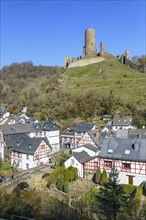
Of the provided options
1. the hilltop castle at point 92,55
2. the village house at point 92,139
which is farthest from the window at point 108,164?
the hilltop castle at point 92,55

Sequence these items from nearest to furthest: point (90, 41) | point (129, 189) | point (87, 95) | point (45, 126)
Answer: point (129, 189) < point (45, 126) < point (87, 95) < point (90, 41)

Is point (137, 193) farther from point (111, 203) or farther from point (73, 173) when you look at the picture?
point (73, 173)

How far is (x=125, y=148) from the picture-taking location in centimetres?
2720

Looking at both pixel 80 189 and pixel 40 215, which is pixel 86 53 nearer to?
pixel 80 189

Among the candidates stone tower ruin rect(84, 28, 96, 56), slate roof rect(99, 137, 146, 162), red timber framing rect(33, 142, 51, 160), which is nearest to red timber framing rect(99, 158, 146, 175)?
slate roof rect(99, 137, 146, 162)

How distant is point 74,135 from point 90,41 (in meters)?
54.5

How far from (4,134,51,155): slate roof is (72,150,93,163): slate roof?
623 centimetres

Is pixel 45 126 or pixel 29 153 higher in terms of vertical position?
pixel 45 126

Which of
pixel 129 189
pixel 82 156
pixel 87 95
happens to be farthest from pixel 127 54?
pixel 129 189

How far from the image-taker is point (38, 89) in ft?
268

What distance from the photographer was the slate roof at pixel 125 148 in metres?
25.9

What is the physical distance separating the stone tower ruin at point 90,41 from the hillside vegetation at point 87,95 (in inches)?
255

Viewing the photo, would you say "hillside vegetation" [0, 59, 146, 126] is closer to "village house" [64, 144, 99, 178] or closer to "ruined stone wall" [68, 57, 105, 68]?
"ruined stone wall" [68, 57, 105, 68]

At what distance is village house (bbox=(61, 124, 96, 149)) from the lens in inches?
1713
